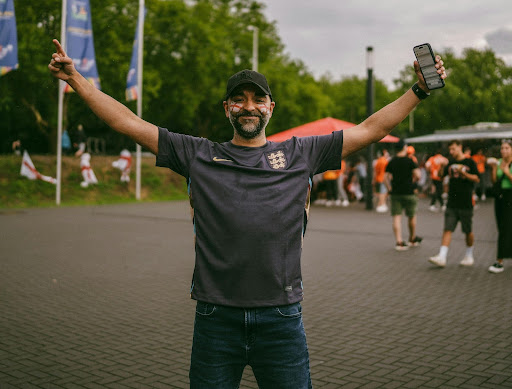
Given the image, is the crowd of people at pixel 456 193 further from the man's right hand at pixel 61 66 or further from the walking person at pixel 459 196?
the man's right hand at pixel 61 66

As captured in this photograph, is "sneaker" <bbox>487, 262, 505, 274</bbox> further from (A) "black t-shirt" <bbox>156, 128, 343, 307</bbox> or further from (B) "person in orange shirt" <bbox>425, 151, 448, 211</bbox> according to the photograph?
(B) "person in orange shirt" <bbox>425, 151, 448, 211</bbox>

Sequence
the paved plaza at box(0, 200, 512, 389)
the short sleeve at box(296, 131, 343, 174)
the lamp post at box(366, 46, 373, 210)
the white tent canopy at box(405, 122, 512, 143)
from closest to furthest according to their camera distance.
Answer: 1. the short sleeve at box(296, 131, 343, 174)
2. the paved plaza at box(0, 200, 512, 389)
3. the lamp post at box(366, 46, 373, 210)
4. the white tent canopy at box(405, 122, 512, 143)

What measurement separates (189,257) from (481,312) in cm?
517

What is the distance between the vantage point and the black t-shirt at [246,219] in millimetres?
2455

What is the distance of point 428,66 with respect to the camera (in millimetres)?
2672

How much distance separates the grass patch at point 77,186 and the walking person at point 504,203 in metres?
17.0

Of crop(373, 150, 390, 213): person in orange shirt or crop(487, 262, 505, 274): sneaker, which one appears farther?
crop(373, 150, 390, 213): person in orange shirt

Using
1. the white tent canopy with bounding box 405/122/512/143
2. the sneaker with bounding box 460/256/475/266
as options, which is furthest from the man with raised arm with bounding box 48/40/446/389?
the white tent canopy with bounding box 405/122/512/143

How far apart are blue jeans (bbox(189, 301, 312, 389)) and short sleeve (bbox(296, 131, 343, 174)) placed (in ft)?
2.22

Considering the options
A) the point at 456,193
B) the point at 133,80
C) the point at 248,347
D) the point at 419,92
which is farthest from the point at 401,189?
the point at 133,80

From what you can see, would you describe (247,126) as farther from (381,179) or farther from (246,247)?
(381,179)

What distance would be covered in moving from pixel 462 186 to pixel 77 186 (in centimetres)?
1839

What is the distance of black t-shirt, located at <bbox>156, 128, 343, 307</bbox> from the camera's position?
246 centimetres

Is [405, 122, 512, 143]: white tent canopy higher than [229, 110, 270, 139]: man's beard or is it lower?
higher
